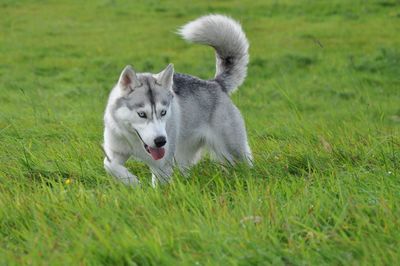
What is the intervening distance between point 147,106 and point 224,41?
1613 millimetres

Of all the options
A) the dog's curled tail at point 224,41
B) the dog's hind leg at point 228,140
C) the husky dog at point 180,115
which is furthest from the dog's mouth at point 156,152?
the dog's curled tail at point 224,41

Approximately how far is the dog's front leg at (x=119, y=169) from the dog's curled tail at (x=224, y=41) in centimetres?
146

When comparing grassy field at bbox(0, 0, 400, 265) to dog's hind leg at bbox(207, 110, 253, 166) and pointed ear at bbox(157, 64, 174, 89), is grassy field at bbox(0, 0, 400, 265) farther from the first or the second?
pointed ear at bbox(157, 64, 174, 89)

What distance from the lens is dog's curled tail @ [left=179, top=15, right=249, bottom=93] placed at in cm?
676

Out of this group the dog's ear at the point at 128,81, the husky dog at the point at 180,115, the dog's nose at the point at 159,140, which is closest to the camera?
the dog's nose at the point at 159,140

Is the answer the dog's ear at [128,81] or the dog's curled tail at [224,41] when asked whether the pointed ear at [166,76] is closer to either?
the dog's ear at [128,81]

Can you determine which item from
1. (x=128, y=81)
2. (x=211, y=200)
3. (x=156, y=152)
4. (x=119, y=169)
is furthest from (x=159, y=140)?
(x=211, y=200)

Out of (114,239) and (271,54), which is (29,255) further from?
(271,54)

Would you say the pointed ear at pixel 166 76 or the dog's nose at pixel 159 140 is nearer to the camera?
the dog's nose at pixel 159 140

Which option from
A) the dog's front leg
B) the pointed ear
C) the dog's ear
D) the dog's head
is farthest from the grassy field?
the pointed ear

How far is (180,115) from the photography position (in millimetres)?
6281

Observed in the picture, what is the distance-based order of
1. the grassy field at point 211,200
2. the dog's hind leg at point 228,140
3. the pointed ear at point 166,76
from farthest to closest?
the dog's hind leg at point 228,140, the pointed ear at point 166,76, the grassy field at point 211,200

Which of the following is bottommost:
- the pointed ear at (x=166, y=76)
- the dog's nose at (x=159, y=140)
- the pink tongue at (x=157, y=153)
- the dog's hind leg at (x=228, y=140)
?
the dog's hind leg at (x=228, y=140)

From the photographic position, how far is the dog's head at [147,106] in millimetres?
5457
